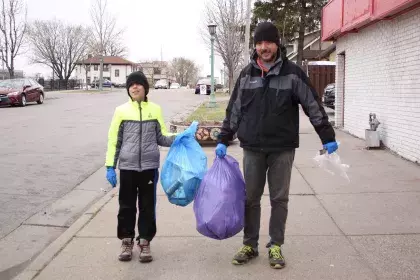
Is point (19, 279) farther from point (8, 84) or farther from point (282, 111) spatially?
point (8, 84)

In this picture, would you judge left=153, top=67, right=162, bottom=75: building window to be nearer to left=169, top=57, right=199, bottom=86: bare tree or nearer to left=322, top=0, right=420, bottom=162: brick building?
left=169, top=57, right=199, bottom=86: bare tree

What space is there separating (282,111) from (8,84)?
2314 cm

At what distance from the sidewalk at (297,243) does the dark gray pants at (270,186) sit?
0.27 metres

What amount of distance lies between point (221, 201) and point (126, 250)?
100cm

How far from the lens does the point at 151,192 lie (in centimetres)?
432

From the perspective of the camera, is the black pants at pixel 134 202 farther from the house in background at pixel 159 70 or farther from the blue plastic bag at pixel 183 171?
the house in background at pixel 159 70

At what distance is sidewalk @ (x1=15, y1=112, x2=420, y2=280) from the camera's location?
12.9 ft

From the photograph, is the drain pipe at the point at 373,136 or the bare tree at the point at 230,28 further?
the bare tree at the point at 230,28

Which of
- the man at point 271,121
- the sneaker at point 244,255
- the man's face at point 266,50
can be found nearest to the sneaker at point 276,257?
the man at point 271,121

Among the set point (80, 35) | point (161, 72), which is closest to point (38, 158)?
point (80, 35)

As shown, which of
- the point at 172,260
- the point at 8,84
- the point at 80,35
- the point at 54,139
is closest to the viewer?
the point at 172,260

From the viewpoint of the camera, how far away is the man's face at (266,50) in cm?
388

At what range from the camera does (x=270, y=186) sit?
4.10 meters

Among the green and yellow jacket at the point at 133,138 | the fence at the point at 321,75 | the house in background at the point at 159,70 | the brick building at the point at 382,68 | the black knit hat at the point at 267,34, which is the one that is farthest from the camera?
the house in background at the point at 159,70
